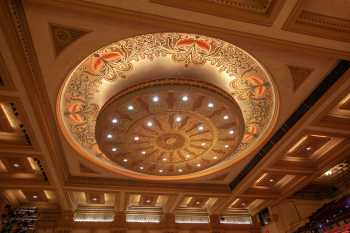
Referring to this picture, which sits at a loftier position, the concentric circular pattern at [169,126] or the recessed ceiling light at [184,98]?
the recessed ceiling light at [184,98]

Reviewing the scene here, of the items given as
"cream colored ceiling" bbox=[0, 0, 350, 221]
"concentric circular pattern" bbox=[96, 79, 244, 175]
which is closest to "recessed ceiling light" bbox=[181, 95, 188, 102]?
"concentric circular pattern" bbox=[96, 79, 244, 175]

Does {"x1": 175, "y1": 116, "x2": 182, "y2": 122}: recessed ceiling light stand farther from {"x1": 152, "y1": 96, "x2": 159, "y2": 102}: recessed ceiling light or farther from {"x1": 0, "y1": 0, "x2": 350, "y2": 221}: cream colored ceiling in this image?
{"x1": 0, "y1": 0, "x2": 350, "y2": 221}: cream colored ceiling

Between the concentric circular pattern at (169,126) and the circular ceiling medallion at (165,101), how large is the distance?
0.09 ft

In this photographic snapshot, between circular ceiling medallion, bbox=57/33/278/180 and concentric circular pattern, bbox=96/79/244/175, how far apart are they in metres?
0.03

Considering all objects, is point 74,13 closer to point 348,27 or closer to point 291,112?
point 348,27

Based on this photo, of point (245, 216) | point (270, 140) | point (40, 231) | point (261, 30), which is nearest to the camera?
point (261, 30)

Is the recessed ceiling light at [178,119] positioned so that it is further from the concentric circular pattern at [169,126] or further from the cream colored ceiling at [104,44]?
the cream colored ceiling at [104,44]

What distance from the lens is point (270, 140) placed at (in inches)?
355

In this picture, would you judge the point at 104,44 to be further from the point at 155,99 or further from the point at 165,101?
the point at 165,101

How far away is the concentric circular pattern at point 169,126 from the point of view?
6.87m

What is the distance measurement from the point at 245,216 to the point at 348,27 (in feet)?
37.6

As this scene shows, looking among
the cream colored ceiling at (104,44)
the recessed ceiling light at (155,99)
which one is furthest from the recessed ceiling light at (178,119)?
the cream colored ceiling at (104,44)

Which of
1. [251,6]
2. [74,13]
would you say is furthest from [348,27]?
[74,13]

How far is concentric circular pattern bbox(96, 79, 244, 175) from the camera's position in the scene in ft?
22.5
